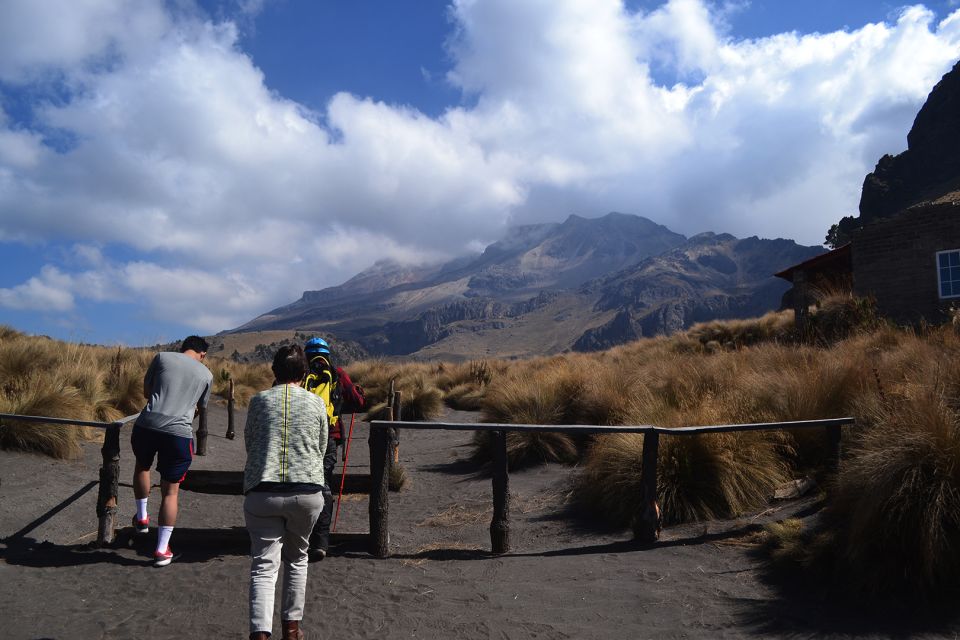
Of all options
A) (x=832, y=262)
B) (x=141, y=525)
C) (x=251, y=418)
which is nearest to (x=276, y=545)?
(x=251, y=418)

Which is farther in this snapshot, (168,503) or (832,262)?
(832,262)

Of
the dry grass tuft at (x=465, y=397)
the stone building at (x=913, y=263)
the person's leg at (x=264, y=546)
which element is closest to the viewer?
the person's leg at (x=264, y=546)

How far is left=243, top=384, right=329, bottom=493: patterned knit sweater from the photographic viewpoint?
392 cm

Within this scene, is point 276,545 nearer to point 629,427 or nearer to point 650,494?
point 629,427

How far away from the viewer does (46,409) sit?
32.0ft

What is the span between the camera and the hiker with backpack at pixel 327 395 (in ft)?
18.6

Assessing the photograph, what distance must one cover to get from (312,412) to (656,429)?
3.38 metres

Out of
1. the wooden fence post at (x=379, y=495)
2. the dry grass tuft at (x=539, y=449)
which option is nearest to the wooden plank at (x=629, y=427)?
the wooden fence post at (x=379, y=495)

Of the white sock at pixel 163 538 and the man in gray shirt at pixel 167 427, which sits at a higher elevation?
the man in gray shirt at pixel 167 427

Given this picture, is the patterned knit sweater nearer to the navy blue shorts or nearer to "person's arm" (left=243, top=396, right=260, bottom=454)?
"person's arm" (left=243, top=396, right=260, bottom=454)

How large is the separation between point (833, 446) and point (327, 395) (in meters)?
5.09

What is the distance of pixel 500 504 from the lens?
6.21m

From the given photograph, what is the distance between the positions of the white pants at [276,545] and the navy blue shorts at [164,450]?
2258mm

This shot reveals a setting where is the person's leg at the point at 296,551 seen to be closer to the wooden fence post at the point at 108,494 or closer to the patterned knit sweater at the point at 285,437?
the patterned knit sweater at the point at 285,437
